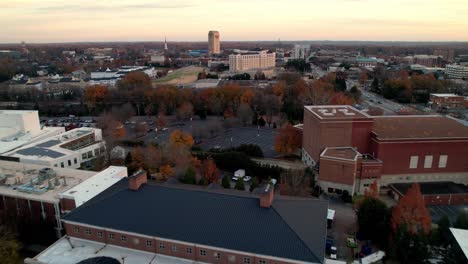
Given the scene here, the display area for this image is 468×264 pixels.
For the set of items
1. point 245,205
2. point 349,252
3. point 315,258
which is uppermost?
point 245,205

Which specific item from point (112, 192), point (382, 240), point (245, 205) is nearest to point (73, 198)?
point (112, 192)

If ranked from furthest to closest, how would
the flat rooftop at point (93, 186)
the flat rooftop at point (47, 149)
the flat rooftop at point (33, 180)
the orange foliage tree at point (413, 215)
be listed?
1. the flat rooftop at point (47, 149)
2. the flat rooftop at point (33, 180)
3. the flat rooftop at point (93, 186)
4. the orange foliage tree at point (413, 215)

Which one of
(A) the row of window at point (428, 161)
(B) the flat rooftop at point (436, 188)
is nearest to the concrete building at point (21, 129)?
(B) the flat rooftop at point (436, 188)

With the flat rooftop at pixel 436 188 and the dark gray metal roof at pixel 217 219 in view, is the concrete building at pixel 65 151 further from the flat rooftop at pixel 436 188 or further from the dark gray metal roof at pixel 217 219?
the flat rooftop at pixel 436 188

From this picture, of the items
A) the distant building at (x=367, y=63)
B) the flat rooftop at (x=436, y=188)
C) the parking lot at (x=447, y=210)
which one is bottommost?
the parking lot at (x=447, y=210)

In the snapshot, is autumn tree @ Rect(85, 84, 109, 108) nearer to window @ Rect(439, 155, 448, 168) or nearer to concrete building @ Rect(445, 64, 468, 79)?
window @ Rect(439, 155, 448, 168)

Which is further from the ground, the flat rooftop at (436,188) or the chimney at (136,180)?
the chimney at (136,180)

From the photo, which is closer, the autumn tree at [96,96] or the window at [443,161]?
the window at [443,161]

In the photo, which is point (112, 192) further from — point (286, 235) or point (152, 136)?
point (152, 136)

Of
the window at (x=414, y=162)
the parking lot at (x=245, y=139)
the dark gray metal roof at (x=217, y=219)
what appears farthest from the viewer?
the parking lot at (x=245, y=139)
